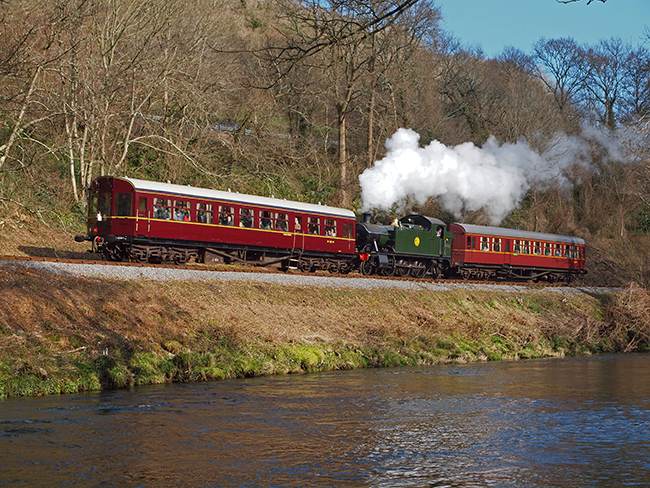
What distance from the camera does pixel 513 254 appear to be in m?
36.2

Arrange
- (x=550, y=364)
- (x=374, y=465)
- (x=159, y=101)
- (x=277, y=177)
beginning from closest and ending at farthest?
1. (x=374, y=465)
2. (x=550, y=364)
3. (x=159, y=101)
4. (x=277, y=177)

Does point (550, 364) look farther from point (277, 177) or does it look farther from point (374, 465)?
point (277, 177)

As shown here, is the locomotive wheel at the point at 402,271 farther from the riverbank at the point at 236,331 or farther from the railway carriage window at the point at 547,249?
the railway carriage window at the point at 547,249

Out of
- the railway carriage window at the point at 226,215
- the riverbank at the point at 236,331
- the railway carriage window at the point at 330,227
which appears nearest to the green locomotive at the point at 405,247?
the railway carriage window at the point at 330,227

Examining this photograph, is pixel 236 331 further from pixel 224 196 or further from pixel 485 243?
pixel 485 243

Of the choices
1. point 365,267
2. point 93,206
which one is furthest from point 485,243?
point 93,206

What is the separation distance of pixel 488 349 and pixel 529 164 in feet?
89.8

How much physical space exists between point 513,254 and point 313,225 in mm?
13224

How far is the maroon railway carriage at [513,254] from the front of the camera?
3372 centimetres

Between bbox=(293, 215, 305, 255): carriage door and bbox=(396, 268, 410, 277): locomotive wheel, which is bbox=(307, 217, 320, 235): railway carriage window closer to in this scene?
bbox=(293, 215, 305, 255): carriage door

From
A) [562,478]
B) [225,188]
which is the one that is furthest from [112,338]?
[225,188]

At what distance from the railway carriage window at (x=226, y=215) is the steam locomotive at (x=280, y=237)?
0.04 meters

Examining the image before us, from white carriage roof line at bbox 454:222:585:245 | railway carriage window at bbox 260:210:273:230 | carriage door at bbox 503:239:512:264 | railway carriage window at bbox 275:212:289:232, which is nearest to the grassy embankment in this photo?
railway carriage window at bbox 260:210:273:230

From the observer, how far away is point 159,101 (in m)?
34.0
